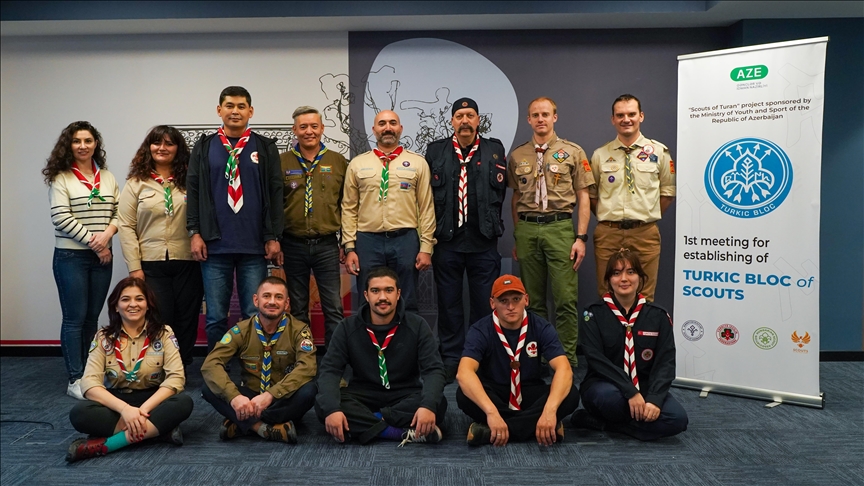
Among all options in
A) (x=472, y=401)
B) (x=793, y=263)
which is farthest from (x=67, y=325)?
(x=793, y=263)

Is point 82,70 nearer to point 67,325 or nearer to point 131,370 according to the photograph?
point 67,325

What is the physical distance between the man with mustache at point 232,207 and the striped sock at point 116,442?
0.93 meters

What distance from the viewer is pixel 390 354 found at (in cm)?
339

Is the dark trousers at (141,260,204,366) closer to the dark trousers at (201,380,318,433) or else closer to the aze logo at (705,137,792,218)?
the dark trousers at (201,380,318,433)

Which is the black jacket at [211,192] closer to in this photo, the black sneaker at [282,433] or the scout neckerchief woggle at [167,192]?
the scout neckerchief woggle at [167,192]

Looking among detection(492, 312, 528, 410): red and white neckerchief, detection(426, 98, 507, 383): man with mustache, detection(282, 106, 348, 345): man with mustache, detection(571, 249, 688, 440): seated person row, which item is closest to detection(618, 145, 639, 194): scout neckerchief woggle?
detection(426, 98, 507, 383): man with mustache

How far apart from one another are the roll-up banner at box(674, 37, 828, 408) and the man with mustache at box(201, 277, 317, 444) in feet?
7.69

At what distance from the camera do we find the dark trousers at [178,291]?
4.12 m

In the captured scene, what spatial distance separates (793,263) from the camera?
3.81 metres

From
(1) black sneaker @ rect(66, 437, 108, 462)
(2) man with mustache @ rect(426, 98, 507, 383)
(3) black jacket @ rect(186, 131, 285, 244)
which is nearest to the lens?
(1) black sneaker @ rect(66, 437, 108, 462)

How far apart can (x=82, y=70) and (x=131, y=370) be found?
9.55 feet

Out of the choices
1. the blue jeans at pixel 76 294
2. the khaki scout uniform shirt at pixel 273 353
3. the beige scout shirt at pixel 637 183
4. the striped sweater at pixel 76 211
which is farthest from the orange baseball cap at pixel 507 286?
the blue jeans at pixel 76 294

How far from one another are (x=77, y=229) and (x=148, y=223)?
0.42 meters

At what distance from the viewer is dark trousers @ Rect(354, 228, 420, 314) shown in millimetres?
4062
